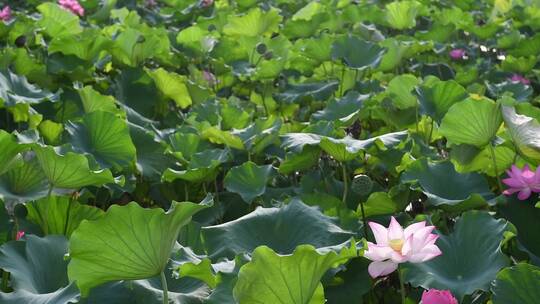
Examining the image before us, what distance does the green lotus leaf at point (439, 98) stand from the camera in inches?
77.2

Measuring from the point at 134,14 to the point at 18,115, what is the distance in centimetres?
130

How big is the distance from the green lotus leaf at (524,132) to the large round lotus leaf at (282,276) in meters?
0.65

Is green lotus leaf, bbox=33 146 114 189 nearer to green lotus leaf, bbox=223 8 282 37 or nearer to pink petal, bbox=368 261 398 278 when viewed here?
pink petal, bbox=368 261 398 278

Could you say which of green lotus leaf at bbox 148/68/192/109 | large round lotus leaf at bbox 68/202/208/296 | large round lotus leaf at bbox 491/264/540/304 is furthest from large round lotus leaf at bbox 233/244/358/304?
green lotus leaf at bbox 148/68/192/109

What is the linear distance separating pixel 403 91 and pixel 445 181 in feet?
1.65

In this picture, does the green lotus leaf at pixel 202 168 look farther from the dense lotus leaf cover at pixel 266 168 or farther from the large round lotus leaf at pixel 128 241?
the large round lotus leaf at pixel 128 241

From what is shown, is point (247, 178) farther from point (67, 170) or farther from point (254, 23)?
point (254, 23)

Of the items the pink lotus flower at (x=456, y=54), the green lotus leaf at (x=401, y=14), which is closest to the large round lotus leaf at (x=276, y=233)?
the pink lotus flower at (x=456, y=54)

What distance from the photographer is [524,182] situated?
153 centimetres

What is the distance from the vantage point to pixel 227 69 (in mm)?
2635

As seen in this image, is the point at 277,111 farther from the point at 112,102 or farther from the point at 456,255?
the point at 456,255

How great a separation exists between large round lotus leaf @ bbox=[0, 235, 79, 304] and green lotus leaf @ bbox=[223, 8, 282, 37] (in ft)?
6.13

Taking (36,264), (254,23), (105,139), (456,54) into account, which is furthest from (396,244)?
(254,23)

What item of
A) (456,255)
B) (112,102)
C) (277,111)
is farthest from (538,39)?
(456,255)
